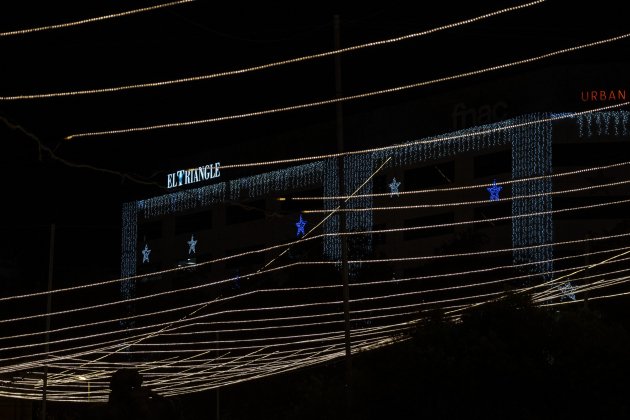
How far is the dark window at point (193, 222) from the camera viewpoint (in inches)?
2978

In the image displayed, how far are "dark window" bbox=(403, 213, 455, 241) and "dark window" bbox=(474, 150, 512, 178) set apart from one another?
2.72 m

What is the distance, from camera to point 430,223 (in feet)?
198

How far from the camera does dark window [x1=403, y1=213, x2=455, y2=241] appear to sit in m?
59.4

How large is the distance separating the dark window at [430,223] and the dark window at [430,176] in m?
1.51

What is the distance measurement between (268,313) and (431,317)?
28349 millimetres

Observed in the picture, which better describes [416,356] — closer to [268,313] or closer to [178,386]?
[178,386]

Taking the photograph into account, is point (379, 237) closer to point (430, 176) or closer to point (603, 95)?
point (430, 176)

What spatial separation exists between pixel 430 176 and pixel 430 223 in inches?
87.8

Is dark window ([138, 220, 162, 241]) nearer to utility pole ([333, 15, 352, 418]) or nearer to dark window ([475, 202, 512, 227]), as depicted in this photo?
dark window ([475, 202, 512, 227])

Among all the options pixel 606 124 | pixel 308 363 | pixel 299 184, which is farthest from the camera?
pixel 299 184

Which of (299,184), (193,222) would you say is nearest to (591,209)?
(299,184)

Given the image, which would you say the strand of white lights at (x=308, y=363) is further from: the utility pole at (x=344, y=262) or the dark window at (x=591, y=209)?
the dark window at (x=591, y=209)

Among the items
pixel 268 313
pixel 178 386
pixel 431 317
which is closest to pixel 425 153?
pixel 268 313

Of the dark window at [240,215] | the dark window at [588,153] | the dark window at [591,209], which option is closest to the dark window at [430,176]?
the dark window at [588,153]
